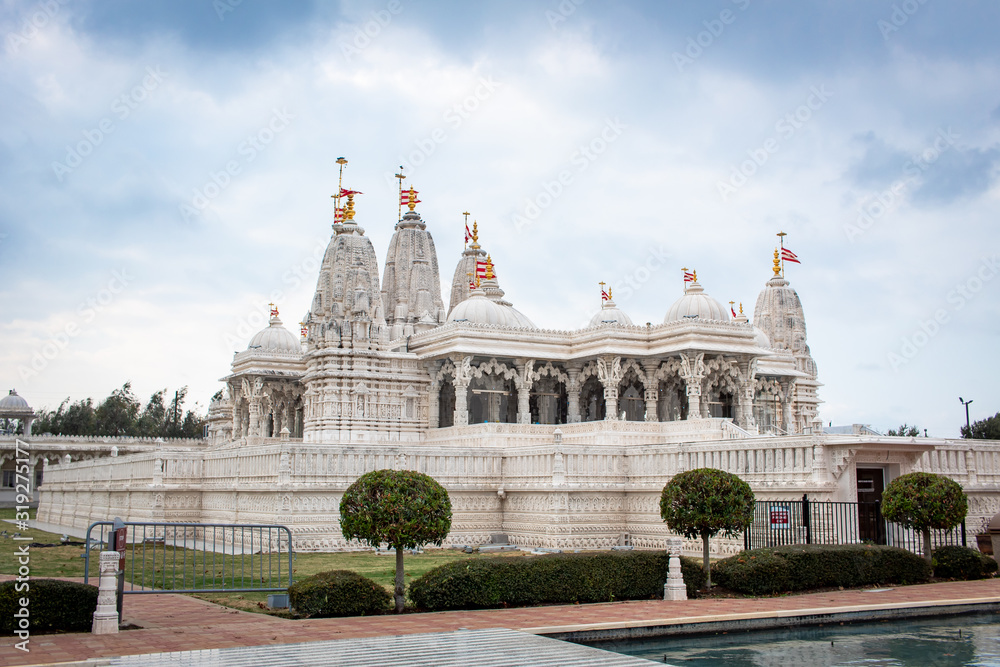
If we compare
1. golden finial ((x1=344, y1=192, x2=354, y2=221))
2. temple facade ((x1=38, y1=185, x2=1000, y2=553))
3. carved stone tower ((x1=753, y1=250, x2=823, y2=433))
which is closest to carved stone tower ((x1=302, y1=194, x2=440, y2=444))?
temple facade ((x1=38, y1=185, x2=1000, y2=553))

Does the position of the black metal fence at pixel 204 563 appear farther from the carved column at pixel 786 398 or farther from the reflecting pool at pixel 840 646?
the carved column at pixel 786 398

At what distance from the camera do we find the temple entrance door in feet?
69.3

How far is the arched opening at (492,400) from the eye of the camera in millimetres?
38938

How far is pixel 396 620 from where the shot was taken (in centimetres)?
1359

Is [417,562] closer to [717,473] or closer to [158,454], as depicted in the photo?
[717,473]

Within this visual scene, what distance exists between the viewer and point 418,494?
15359 mm

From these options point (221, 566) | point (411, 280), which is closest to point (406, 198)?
point (411, 280)

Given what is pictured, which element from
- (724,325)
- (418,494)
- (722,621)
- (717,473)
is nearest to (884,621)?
(722,621)

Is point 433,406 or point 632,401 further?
point 632,401

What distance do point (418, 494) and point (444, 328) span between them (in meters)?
22.7

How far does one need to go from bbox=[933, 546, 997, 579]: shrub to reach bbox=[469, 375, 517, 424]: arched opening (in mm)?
20777

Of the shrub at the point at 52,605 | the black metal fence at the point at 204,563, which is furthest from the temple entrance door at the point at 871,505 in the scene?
the shrub at the point at 52,605

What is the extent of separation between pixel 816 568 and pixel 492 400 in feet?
74.6

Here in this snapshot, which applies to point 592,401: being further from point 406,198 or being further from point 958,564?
point 958,564
